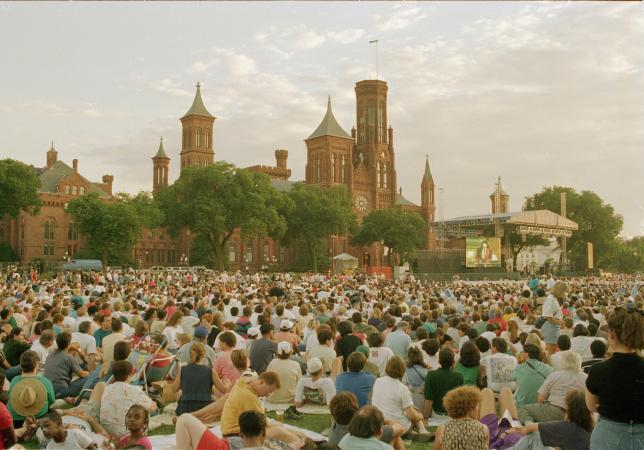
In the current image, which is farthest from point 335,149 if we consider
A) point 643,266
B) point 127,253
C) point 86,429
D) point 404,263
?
point 86,429

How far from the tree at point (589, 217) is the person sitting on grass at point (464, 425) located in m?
92.0

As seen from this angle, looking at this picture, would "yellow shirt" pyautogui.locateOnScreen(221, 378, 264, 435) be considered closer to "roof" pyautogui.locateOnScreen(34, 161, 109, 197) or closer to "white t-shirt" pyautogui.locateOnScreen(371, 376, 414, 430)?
"white t-shirt" pyautogui.locateOnScreen(371, 376, 414, 430)

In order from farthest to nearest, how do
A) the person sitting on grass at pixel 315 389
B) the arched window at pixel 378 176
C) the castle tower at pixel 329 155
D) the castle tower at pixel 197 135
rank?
the castle tower at pixel 197 135 → the arched window at pixel 378 176 → the castle tower at pixel 329 155 → the person sitting on grass at pixel 315 389

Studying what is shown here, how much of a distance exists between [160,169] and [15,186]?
156 ft

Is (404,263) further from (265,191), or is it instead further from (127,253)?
(127,253)

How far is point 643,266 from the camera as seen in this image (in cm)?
11375

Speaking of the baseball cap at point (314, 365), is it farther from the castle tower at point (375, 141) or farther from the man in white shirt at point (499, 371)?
the castle tower at point (375, 141)

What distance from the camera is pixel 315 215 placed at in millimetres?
72688

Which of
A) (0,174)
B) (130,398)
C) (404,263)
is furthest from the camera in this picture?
(404,263)

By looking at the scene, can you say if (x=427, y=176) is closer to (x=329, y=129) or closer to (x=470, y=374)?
(x=329, y=129)

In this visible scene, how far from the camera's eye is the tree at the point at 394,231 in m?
77.4

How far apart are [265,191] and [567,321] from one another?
54411 mm

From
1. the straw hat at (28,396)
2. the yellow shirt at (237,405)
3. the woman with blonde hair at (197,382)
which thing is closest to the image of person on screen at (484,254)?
the woman with blonde hair at (197,382)

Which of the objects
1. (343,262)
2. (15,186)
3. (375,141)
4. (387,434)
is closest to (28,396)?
(387,434)
